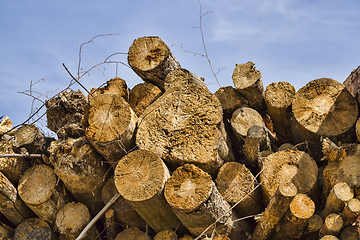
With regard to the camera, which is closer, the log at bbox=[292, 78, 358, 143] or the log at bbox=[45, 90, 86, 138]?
the log at bbox=[292, 78, 358, 143]

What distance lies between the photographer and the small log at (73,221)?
3410 mm

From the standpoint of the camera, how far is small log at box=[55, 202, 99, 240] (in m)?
3.41

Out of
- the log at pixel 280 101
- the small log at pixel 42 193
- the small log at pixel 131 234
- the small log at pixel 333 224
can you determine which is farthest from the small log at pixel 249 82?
the small log at pixel 42 193

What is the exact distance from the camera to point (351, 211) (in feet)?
8.08

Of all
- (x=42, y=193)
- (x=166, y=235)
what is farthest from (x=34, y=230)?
(x=166, y=235)

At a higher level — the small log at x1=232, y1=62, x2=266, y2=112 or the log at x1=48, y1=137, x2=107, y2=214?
the log at x1=48, y1=137, x2=107, y2=214

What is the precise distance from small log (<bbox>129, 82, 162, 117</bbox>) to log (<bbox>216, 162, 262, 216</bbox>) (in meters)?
1.27

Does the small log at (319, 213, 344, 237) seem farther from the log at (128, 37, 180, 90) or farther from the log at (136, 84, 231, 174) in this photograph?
the log at (128, 37, 180, 90)

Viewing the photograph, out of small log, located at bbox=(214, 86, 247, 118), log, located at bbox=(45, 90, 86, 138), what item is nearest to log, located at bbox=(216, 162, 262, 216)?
small log, located at bbox=(214, 86, 247, 118)

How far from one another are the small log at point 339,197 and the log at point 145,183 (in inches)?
56.2

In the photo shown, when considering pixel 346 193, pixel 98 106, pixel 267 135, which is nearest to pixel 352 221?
pixel 346 193

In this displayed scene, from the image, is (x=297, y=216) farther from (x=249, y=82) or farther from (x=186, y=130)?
(x=249, y=82)

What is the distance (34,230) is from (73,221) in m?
0.52

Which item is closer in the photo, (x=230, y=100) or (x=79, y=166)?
(x=79, y=166)
